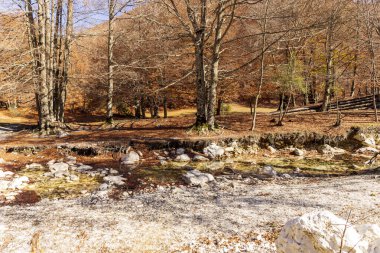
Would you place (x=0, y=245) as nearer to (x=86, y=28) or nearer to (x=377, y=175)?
(x=377, y=175)

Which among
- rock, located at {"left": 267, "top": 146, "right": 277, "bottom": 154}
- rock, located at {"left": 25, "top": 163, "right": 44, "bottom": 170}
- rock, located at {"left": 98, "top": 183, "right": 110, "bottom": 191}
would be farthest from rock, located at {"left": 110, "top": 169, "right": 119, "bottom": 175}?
rock, located at {"left": 267, "top": 146, "right": 277, "bottom": 154}

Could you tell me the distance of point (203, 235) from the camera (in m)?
5.16

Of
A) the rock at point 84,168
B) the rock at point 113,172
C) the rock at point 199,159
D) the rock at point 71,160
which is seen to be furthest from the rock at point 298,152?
the rock at point 71,160

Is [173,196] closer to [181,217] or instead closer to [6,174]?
[181,217]

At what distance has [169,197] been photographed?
287 inches

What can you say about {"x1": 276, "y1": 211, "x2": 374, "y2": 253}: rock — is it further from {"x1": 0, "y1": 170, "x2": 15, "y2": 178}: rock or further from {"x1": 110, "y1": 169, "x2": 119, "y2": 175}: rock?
{"x1": 0, "y1": 170, "x2": 15, "y2": 178}: rock

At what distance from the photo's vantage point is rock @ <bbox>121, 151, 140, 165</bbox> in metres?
10.7

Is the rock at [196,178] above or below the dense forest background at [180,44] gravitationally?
below

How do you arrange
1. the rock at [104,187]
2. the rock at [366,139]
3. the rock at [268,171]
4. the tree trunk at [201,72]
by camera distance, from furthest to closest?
the tree trunk at [201,72], the rock at [366,139], the rock at [268,171], the rock at [104,187]

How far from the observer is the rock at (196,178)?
8.63 meters

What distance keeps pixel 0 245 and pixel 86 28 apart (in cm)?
1471

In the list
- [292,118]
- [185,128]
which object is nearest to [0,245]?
[185,128]

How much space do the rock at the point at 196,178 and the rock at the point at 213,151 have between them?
8.36 ft

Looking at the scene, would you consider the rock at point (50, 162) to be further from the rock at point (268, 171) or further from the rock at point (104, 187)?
the rock at point (268, 171)
